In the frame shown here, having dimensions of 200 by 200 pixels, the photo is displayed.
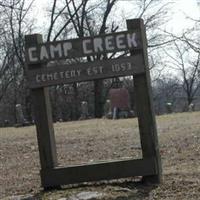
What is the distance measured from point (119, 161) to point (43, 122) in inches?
43.1

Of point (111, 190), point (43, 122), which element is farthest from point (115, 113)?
point (111, 190)

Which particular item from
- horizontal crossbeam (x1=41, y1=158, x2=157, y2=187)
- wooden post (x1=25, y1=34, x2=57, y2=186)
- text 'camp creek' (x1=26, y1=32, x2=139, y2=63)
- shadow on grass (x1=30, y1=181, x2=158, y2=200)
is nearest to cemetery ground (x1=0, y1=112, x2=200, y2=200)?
shadow on grass (x1=30, y1=181, x2=158, y2=200)

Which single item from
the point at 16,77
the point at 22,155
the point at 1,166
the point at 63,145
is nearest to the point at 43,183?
the point at 1,166

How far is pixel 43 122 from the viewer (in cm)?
823

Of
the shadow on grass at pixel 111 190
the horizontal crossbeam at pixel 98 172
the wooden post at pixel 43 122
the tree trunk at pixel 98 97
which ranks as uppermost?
the tree trunk at pixel 98 97

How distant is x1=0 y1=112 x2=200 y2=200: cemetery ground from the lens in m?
7.77

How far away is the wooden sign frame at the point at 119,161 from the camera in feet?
26.4

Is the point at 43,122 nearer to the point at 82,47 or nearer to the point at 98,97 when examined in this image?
the point at 82,47

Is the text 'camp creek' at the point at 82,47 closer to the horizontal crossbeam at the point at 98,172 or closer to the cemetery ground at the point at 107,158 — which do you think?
the horizontal crossbeam at the point at 98,172

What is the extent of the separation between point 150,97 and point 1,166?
462 cm

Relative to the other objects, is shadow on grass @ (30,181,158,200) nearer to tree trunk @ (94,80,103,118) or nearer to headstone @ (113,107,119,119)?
headstone @ (113,107,119,119)

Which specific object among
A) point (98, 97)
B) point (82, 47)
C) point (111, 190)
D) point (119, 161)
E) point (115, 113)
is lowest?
point (111, 190)

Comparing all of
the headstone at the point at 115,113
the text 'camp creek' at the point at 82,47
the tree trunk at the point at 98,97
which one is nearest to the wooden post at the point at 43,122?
the text 'camp creek' at the point at 82,47

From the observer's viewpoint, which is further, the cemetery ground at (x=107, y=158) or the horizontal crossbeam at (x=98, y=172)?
the horizontal crossbeam at (x=98, y=172)
